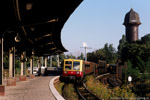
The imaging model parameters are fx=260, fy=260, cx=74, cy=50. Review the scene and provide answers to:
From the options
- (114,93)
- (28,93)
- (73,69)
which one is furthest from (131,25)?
(28,93)

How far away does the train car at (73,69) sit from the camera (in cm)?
2764

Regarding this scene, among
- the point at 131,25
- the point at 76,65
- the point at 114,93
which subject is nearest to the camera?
the point at 114,93

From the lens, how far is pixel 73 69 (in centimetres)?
2783

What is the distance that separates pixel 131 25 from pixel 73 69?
86.0 m

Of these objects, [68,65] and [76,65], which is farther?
[68,65]

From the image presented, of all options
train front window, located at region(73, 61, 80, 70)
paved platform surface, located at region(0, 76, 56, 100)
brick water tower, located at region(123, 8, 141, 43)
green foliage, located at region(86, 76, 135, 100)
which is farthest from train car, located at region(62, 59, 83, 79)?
brick water tower, located at region(123, 8, 141, 43)

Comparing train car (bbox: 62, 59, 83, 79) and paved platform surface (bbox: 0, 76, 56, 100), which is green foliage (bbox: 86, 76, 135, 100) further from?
train car (bbox: 62, 59, 83, 79)

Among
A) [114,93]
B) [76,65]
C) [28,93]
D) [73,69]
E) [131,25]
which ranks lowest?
[114,93]

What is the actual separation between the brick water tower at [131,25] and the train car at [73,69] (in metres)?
80.4

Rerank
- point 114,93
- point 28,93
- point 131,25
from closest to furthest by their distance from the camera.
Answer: point 28,93 < point 114,93 < point 131,25

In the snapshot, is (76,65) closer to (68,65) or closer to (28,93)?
(68,65)

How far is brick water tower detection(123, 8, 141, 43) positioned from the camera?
107m

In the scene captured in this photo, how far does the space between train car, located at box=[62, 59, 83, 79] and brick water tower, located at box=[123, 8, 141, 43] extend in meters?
80.4

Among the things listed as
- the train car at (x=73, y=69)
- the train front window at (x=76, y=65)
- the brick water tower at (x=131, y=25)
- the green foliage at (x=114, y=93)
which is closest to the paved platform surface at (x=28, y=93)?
the green foliage at (x=114, y=93)
